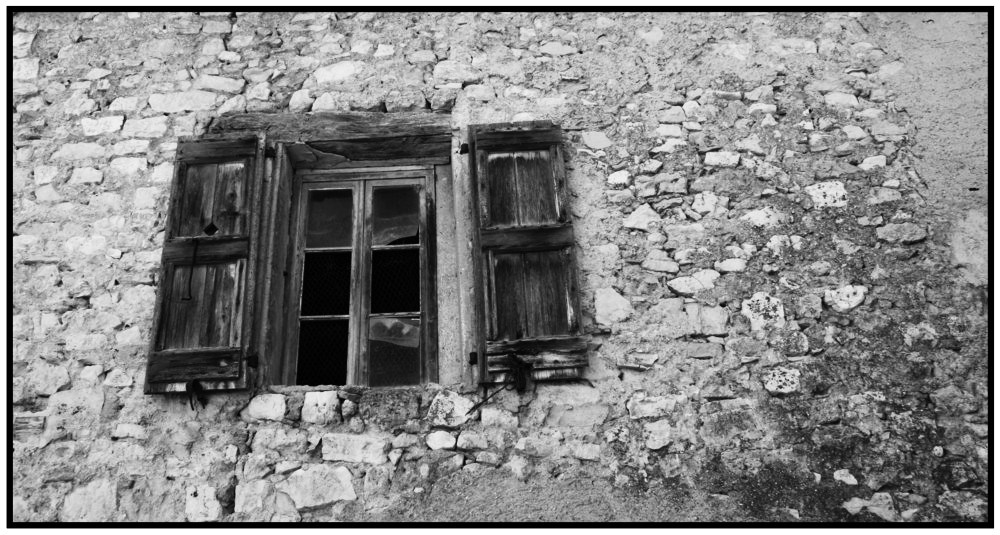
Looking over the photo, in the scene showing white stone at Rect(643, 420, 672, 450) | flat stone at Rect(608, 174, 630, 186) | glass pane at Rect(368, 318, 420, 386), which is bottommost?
white stone at Rect(643, 420, 672, 450)

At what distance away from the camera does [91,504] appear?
2.60m

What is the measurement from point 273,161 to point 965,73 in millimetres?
3107

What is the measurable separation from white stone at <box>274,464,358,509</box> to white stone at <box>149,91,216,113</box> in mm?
1768

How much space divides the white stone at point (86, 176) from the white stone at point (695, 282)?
8.26 feet

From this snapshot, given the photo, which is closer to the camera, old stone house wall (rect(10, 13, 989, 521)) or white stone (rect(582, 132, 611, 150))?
old stone house wall (rect(10, 13, 989, 521))

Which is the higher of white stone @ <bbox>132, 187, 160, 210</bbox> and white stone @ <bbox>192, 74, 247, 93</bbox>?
white stone @ <bbox>192, 74, 247, 93</bbox>

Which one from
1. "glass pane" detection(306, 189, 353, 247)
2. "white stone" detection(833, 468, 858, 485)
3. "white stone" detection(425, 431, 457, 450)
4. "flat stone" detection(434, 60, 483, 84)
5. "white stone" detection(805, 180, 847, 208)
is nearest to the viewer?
"white stone" detection(833, 468, 858, 485)

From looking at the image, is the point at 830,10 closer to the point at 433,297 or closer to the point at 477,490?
the point at 433,297

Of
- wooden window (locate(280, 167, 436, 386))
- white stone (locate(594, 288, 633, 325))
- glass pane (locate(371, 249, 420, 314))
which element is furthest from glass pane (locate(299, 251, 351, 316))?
white stone (locate(594, 288, 633, 325))

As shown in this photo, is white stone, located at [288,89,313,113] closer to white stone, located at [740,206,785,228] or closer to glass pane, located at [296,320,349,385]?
glass pane, located at [296,320,349,385]

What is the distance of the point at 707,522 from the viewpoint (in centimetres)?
250

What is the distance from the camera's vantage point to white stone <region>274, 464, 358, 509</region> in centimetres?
256

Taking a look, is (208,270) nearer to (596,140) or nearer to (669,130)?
(596,140)

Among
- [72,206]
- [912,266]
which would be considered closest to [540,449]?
[912,266]
